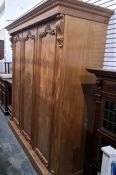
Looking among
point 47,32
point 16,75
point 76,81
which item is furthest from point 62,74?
point 16,75

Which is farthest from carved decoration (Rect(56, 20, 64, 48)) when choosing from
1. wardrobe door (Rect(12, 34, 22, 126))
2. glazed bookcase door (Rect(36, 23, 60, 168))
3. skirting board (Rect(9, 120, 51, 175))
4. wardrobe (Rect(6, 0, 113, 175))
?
skirting board (Rect(9, 120, 51, 175))

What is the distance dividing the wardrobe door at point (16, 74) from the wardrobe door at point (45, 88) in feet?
2.92

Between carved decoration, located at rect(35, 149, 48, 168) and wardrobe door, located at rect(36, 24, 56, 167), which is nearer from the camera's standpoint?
wardrobe door, located at rect(36, 24, 56, 167)

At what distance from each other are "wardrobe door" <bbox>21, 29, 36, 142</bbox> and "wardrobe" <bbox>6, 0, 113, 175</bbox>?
0.03 m

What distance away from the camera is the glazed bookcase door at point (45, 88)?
1904 mm

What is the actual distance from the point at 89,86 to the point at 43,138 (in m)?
0.83

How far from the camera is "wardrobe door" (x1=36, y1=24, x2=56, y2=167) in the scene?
1.91 meters

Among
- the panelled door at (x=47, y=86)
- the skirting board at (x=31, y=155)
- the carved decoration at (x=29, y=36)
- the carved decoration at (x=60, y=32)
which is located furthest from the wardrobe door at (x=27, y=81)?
the carved decoration at (x=60, y=32)

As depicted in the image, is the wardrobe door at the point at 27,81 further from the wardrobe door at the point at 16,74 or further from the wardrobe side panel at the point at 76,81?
the wardrobe side panel at the point at 76,81

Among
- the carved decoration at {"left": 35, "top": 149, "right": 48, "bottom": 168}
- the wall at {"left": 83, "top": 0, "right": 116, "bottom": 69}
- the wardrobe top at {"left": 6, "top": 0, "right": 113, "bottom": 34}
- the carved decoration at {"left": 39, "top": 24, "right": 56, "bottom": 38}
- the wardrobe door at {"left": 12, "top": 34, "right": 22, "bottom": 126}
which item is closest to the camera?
the wardrobe top at {"left": 6, "top": 0, "right": 113, "bottom": 34}

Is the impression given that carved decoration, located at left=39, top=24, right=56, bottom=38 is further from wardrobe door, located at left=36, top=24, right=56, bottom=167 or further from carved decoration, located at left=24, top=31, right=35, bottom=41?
carved decoration, located at left=24, top=31, right=35, bottom=41

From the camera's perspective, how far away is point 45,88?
208cm

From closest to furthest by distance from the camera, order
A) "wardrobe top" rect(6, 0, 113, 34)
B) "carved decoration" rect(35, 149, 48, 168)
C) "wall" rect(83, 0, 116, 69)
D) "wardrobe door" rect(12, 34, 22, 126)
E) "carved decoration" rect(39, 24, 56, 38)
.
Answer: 1. "wardrobe top" rect(6, 0, 113, 34)
2. "carved decoration" rect(39, 24, 56, 38)
3. "wall" rect(83, 0, 116, 69)
4. "carved decoration" rect(35, 149, 48, 168)
5. "wardrobe door" rect(12, 34, 22, 126)

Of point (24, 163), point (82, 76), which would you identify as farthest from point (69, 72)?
point (24, 163)
